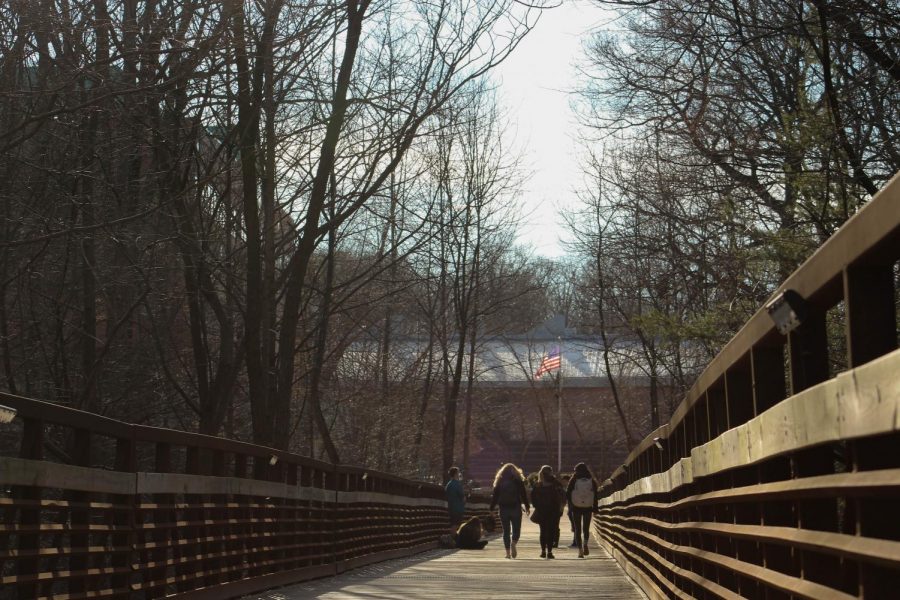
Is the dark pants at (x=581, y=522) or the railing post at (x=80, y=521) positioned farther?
the dark pants at (x=581, y=522)

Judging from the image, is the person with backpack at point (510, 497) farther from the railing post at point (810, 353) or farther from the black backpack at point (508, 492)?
the railing post at point (810, 353)

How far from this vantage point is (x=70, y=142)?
472 inches

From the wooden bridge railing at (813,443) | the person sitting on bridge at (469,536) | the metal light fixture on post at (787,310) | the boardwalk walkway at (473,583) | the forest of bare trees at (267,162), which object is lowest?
the boardwalk walkway at (473,583)

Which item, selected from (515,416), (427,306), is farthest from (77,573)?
(515,416)

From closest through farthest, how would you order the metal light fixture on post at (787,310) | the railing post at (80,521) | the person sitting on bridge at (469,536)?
the metal light fixture on post at (787,310) < the railing post at (80,521) < the person sitting on bridge at (469,536)

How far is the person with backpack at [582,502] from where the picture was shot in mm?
22961

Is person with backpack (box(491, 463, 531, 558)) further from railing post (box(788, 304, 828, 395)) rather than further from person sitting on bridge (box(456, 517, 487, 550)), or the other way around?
railing post (box(788, 304, 828, 395))

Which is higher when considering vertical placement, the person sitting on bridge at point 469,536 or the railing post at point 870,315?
the railing post at point 870,315

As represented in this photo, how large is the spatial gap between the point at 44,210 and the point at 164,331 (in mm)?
5267

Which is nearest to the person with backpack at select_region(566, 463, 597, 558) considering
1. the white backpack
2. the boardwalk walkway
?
the white backpack

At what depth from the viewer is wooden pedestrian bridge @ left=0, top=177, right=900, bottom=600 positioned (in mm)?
3225

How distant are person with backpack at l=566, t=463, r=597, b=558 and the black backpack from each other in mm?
1322

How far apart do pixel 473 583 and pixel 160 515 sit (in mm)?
4730

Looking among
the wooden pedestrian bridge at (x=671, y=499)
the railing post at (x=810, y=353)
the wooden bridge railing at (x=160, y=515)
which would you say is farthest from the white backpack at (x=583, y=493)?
the railing post at (x=810, y=353)
